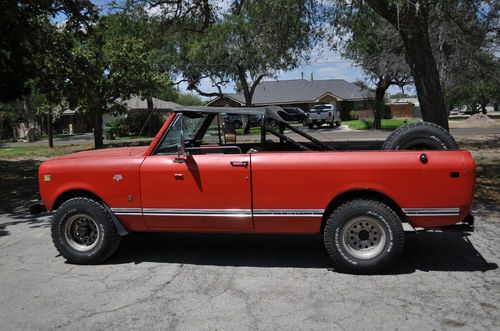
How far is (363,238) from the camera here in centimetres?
505

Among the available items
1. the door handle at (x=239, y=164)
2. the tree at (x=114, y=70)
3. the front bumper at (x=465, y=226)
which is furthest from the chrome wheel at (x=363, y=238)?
the tree at (x=114, y=70)

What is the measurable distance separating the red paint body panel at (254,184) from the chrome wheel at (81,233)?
1.18 ft

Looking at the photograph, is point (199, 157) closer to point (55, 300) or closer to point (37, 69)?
point (55, 300)

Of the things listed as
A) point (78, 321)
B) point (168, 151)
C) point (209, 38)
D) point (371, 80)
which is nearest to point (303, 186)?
point (168, 151)

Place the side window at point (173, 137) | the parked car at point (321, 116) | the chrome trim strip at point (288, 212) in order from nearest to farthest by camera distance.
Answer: the chrome trim strip at point (288, 212) → the side window at point (173, 137) → the parked car at point (321, 116)

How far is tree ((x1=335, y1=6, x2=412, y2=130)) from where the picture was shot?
520 inches

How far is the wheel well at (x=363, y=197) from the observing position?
5.04m

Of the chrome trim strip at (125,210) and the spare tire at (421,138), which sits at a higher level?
the spare tire at (421,138)

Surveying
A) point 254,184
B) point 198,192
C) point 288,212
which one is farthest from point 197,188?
point 288,212

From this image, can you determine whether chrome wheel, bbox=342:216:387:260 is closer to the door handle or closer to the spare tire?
the spare tire

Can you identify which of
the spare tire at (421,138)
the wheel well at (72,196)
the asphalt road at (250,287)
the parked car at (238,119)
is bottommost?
the asphalt road at (250,287)

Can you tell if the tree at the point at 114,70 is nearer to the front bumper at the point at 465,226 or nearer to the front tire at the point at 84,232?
the front tire at the point at 84,232

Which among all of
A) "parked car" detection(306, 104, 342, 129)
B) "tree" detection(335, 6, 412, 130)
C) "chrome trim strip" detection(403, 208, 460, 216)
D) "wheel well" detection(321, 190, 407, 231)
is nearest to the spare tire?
"wheel well" detection(321, 190, 407, 231)

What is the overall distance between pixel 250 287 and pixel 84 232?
2204 millimetres
